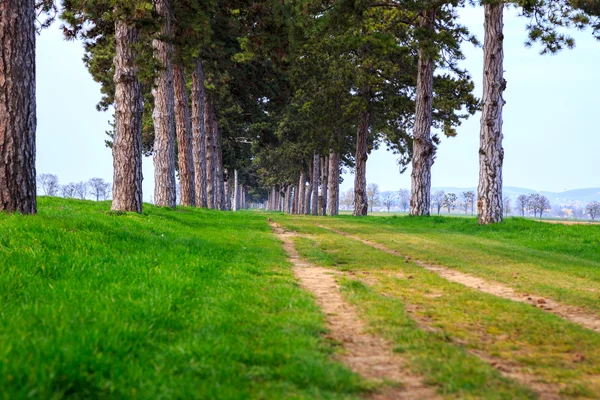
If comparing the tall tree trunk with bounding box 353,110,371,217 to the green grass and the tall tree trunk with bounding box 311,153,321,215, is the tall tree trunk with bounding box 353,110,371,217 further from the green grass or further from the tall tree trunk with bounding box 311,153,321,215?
the green grass

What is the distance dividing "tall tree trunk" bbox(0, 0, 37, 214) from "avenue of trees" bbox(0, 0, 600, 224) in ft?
0.07

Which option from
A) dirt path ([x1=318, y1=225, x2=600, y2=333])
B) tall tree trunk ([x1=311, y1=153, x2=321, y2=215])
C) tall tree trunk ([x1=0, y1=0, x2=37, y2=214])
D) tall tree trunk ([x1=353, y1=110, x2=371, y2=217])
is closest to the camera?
dirt path ([x1=318, y1=225, x2=600, y2=333])

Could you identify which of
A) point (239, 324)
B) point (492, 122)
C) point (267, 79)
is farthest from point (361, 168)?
point (239, 324)

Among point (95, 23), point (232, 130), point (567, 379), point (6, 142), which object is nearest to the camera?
point (567, 379)

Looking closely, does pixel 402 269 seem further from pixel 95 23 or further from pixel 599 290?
pixel 95 23

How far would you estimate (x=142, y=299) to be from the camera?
5.56m

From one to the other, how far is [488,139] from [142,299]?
18.2 meters

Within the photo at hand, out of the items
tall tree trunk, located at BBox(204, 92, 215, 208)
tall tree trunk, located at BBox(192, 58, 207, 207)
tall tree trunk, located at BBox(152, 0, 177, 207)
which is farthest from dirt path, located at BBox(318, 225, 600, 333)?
tall tree trunk, located at BBox(204, 92, 215, 208)

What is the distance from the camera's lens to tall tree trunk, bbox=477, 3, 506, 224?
20797 millimetres

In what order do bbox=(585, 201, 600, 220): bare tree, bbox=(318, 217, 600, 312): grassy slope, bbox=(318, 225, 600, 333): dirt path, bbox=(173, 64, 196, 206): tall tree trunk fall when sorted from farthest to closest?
1. bbox=(585, 201, 600, 220): bare tree
2. bbox=(173, 64, 196, 206): tall tree trunk
3. bbox=(318, 217, 600, 312): grassy slope
4. bbox=(318, 225, 600, 333): dirt path

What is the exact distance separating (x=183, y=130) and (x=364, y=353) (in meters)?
23.8

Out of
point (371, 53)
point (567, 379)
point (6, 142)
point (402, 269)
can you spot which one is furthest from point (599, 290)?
point (371, 53)

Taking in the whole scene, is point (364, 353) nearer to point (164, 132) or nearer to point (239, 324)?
point (239, 324)

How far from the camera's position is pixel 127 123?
16.6 meters
